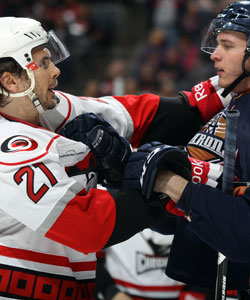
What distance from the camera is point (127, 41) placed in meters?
7.88

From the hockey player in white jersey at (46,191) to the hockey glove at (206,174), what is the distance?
0.62 feet

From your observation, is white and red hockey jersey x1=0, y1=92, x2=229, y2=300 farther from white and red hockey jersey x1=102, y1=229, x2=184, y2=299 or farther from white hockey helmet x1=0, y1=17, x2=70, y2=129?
white and red hockey jersey x1=102, y1=229, x2=184, y2=299

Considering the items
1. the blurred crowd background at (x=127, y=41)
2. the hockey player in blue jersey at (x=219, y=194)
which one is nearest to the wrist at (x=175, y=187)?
the hockey player in blue jersey at (x=219, y=194)

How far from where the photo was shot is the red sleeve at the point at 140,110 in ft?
7.82

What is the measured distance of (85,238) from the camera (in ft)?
5.77

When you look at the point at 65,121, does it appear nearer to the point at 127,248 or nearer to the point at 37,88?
the point at 37,88

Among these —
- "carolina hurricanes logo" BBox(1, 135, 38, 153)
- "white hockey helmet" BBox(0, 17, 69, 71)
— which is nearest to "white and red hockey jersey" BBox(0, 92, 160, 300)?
"carolina hurricanes logo" BBox(1, 135, 38, 153)

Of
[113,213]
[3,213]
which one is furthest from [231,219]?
[3,213]

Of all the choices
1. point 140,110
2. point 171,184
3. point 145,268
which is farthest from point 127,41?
point 171,184

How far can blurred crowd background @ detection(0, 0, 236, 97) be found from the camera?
6.11m

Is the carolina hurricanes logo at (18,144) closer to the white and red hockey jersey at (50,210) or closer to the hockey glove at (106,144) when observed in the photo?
the white and red hockey jersey at (50,210)

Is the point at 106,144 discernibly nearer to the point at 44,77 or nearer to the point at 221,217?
the point at 44,77

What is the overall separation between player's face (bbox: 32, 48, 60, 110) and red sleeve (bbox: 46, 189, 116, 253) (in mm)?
428

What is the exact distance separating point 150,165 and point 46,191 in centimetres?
34
